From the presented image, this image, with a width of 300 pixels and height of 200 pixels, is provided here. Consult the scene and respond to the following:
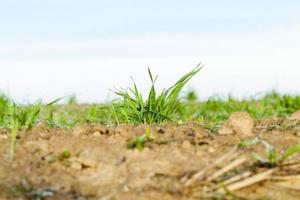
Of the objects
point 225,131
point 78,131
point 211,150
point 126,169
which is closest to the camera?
point 126,169

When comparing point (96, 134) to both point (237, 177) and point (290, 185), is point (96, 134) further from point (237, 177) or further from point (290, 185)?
point (290, 185)

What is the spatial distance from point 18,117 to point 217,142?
4.34 feet

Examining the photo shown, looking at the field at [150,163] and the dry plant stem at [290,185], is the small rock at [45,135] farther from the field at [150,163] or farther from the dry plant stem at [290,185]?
the dry plant stem at [290,185]

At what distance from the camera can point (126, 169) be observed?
2621 millimetres

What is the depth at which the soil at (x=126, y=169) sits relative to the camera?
2.50 meters

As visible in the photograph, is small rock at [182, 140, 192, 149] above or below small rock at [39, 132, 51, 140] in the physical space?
below

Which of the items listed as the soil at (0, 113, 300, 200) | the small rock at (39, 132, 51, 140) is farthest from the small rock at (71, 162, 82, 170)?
the small rock at (39, 132, 51, 140)

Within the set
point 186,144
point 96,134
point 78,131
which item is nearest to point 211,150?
point 186,144

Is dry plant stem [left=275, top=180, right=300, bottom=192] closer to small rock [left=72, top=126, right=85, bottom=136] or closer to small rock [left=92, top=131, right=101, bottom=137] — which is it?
small rock [left=92, top=131, right=101, bottom=137]

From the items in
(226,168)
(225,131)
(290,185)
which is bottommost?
(290,185)

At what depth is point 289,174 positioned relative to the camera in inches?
107

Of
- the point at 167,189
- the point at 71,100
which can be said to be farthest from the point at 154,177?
the point at 71,100

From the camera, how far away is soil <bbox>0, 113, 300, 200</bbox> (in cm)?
250

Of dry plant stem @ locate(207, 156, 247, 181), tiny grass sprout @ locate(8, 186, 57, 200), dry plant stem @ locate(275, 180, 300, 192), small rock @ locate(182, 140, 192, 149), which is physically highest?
small rock @ locate(182, 140, 192, 149)
